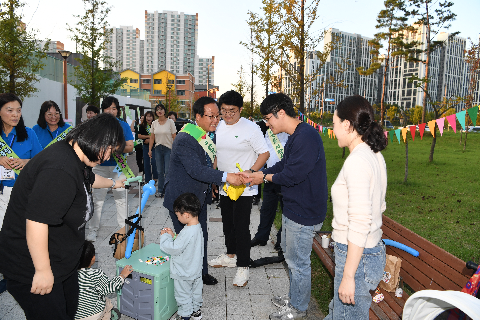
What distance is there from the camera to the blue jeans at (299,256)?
116 inches

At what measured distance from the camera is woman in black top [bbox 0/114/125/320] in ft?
5.49

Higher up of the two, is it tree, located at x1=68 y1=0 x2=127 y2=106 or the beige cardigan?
tree, located at x1=68 y1=0 x2=127 y2=106

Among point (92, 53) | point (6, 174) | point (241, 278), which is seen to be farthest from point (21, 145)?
point (92, 53)

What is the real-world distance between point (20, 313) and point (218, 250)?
265 cm

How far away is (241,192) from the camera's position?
146 inches

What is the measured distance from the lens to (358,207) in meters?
A: 1.84

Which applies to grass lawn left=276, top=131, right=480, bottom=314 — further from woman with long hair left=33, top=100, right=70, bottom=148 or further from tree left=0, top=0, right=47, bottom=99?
tree left=0, top=0, right=47, bottom=99

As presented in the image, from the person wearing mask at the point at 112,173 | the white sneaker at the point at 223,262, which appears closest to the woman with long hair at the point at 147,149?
the person wearing mask at the point at 112,173

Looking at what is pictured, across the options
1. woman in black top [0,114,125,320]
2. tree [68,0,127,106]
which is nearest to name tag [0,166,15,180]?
woman in black top [0,114,125,320]

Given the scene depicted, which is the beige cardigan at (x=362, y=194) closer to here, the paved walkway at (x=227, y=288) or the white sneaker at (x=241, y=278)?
the paved walkway at (x=227, y=288)

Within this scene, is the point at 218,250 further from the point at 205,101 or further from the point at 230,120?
the point at 205,101

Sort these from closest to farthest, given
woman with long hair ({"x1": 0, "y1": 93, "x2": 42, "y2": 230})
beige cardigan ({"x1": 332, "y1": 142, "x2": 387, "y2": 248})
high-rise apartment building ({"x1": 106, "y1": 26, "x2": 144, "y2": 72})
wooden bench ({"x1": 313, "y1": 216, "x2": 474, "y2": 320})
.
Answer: beige cardigan ({"x1": 332, "y1": 142, "x2": 387, "y2": 248})
wooden bench ({"x1": 313, "y1": 216, "x2": 474, "y2": 320})
woman with long hair ({"x1": 0, "y1": 93, "x2": 42, "y2": 230})
high-rise apartment building ({"x1": 106, "y1": 26, "x2": 144, "y2": 72})

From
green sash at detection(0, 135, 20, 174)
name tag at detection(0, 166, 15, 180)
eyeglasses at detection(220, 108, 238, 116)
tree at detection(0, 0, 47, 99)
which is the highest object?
tree at detection(0, 0, 47, 99)

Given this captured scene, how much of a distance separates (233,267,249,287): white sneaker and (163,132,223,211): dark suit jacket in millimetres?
1112
